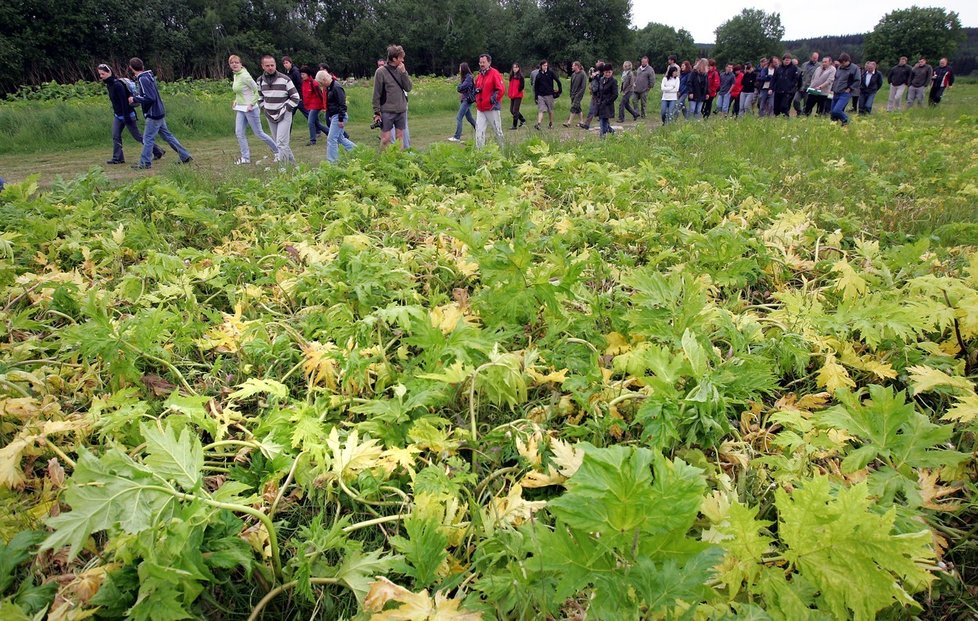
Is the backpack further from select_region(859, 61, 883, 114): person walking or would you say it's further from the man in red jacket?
select_region(859, 61, 883, 114): person walking

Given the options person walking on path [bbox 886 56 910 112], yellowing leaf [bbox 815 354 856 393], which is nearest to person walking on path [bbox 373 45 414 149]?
yellowing leaf [bbox 815 354 856 393]

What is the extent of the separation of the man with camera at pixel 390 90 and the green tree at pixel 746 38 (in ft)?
271

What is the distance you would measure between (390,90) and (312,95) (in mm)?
3340

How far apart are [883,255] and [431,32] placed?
7513 centimetres

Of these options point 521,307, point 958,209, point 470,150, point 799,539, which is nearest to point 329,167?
point 470,150

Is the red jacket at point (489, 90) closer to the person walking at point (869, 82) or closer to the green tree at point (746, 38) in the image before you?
the person walking at point (869, 82)

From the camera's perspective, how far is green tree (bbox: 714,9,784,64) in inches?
3071

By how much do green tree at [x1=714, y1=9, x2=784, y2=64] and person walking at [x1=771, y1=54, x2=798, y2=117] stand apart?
71.8 meters

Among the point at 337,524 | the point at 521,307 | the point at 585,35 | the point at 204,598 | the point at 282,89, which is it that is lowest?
the point at 204,598

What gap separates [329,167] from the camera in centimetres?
557

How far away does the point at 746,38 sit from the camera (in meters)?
79.2

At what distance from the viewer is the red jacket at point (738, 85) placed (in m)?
17.0

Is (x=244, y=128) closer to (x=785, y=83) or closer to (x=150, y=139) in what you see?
(x=150, y=139)

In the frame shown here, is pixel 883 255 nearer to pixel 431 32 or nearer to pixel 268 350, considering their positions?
pixel 268 350
